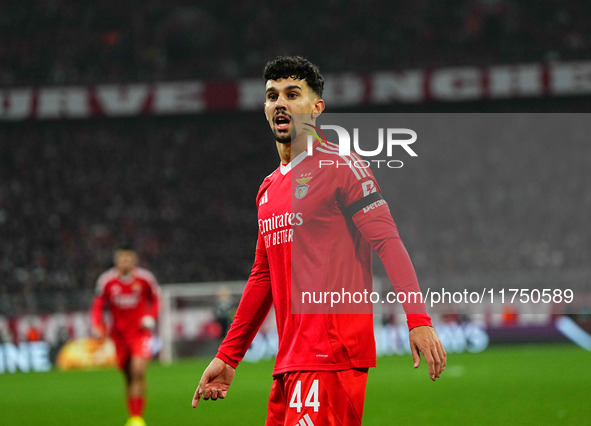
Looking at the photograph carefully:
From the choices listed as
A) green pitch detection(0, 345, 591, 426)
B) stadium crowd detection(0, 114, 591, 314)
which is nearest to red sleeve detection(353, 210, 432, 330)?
green pitch detection(0, 345, 591, 426)

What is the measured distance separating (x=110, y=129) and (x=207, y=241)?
575cm

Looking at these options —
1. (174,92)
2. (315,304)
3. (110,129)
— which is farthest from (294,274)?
(110,129)

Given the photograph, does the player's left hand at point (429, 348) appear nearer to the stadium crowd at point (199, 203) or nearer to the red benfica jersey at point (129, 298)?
the red benfica jersey at point (129, 298)

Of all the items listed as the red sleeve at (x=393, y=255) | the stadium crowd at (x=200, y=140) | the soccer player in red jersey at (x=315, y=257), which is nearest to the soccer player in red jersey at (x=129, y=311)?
the soccer player in red jersey at (x=315, y=257)

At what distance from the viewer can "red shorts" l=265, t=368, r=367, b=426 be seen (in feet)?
10.3

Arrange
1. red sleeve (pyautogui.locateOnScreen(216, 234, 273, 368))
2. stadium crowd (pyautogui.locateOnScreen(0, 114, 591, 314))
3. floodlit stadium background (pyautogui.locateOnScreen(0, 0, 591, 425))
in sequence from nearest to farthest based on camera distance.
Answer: red sleeve (pyautogui.locateOnScreen(216, 234, 273, 368)) < floodlit stadium background (pyautogui.locateOnScreen(0, 0, 591, 425)) < stadium crowd (pyautogui.locateOnScreen(0, 114, 591, 314))

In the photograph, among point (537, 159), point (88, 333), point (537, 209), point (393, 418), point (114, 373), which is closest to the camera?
point (393, 418)

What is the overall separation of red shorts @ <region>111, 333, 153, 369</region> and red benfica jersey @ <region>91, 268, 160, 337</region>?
0.40 ft

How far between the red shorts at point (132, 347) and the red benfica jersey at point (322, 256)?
21.8 ft

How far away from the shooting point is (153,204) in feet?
93.2

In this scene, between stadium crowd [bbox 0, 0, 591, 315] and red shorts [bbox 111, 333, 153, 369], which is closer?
red shorts [bbox 111, 333, 153, 369]

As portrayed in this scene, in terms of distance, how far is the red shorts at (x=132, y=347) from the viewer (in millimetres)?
9828

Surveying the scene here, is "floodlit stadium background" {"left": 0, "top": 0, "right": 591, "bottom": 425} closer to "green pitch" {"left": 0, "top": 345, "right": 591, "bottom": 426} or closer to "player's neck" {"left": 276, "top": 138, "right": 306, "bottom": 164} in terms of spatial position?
"green pitch" {"left": 0, "top": 345, "right": 591, "bottom": 426}

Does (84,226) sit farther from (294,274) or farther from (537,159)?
(294,274)
